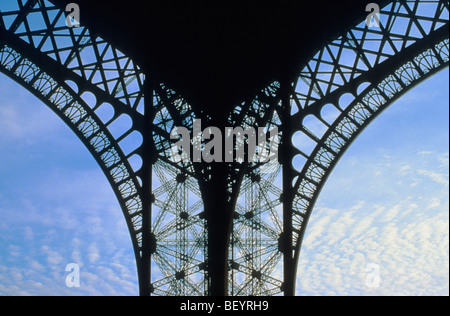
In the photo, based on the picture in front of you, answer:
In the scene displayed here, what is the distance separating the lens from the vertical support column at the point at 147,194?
1641 cm

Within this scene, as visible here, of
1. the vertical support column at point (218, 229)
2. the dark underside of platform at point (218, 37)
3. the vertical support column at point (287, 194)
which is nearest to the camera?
the vertical support column at point (218, 229)

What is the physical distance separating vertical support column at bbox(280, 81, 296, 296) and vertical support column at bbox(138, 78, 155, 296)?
3.99m

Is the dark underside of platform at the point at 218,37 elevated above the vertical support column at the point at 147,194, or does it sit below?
above

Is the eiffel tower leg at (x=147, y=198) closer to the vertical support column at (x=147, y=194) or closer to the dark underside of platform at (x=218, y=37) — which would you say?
the vertical support column at (x=147, y=194)

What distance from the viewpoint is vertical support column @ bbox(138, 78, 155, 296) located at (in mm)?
16406

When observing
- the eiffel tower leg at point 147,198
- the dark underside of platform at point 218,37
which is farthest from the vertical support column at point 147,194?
the dark underside of platform at point 218,37

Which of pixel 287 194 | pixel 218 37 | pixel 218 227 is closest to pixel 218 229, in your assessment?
pixel 218 227

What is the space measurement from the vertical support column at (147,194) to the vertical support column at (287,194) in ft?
13.1

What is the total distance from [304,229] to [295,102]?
13.3 ft

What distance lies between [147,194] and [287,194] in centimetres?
429

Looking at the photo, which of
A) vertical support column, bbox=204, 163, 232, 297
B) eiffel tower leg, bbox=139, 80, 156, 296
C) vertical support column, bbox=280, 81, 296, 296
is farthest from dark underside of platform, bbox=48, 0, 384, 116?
vertical support column, bbox=204, 163, 232, 297

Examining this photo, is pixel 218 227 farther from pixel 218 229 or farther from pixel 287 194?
pixel 287 194
